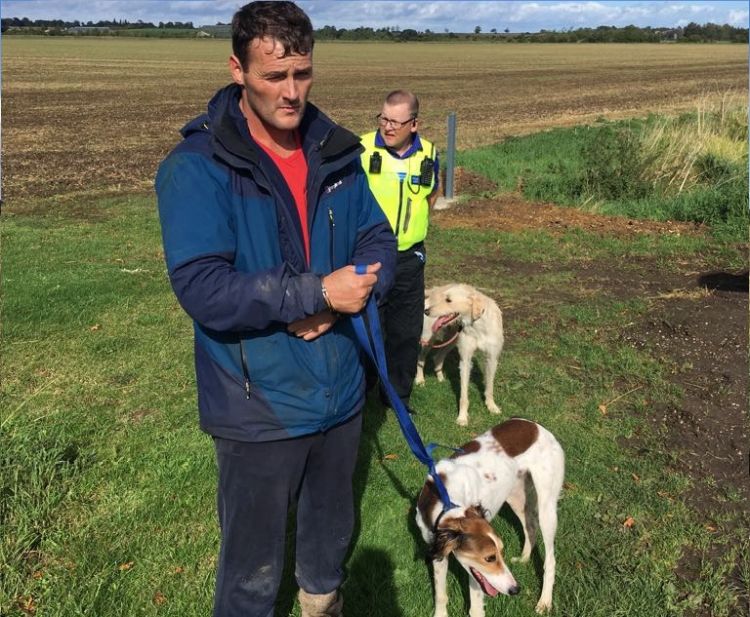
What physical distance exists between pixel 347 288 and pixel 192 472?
296 cm

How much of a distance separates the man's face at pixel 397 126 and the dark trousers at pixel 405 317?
83 centimetres

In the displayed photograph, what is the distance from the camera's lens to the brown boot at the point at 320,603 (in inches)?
123

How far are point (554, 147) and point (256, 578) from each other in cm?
1852

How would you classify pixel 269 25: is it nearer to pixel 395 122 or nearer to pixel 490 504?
pixel 490 504

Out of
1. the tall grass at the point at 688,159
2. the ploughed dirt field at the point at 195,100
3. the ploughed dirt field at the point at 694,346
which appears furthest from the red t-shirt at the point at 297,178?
the tall grass at the point at 688,159

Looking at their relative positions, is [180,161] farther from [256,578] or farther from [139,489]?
[139,489]

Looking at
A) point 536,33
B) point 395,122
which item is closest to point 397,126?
point 395,122

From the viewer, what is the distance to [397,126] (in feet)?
16.8

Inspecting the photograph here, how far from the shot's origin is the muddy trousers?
257 cm

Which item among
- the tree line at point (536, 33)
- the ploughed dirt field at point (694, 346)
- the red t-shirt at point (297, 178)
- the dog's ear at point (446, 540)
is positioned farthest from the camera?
the tree line at point (536, 33)

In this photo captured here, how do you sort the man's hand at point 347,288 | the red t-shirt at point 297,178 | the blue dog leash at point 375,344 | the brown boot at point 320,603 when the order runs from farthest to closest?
the brown boot at point 320,603
the blue dog leash at point 375,344
the red t-shirt at point 297,178
the man's hand at point 347,288

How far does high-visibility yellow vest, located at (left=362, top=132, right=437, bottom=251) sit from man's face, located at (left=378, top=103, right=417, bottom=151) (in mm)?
101

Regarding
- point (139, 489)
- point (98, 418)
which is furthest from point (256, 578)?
point (98, 418)

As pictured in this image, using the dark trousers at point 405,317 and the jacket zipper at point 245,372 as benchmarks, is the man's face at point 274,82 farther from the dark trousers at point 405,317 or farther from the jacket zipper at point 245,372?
the dark trousers at point 405,317
